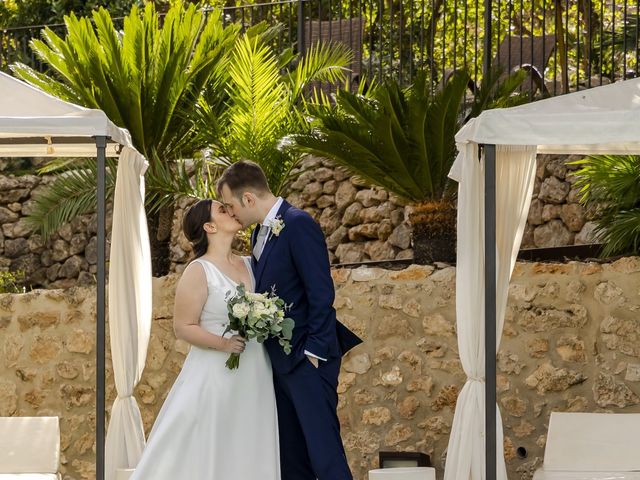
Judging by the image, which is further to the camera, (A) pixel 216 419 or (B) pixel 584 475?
(B) pixel 584 475

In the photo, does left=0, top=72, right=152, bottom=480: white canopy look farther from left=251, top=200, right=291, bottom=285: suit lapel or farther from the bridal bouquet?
the bridal bouquet

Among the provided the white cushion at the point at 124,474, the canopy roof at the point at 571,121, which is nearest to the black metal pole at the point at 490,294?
the canopy roof at the point at 571,121

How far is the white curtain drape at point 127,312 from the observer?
21.2ft

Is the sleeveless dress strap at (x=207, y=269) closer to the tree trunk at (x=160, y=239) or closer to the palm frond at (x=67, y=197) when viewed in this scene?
the tree trunk at (x=160, y=239)

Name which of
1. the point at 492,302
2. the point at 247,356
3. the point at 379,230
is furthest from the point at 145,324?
the point at 379,230

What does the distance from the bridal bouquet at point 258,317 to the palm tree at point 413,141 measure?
2.95m

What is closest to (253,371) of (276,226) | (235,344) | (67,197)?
(235,344)

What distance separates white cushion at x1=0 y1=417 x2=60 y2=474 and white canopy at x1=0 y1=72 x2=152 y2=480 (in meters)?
0.34

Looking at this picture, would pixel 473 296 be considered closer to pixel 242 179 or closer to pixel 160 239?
pixel 242 179

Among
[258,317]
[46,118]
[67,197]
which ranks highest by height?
[46,118]

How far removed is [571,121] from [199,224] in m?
1.83

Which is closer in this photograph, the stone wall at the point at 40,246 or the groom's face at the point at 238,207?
the groom's face at the point at 238,207

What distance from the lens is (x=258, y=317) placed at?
5.24m

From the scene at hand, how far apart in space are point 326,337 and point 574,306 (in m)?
2.68
